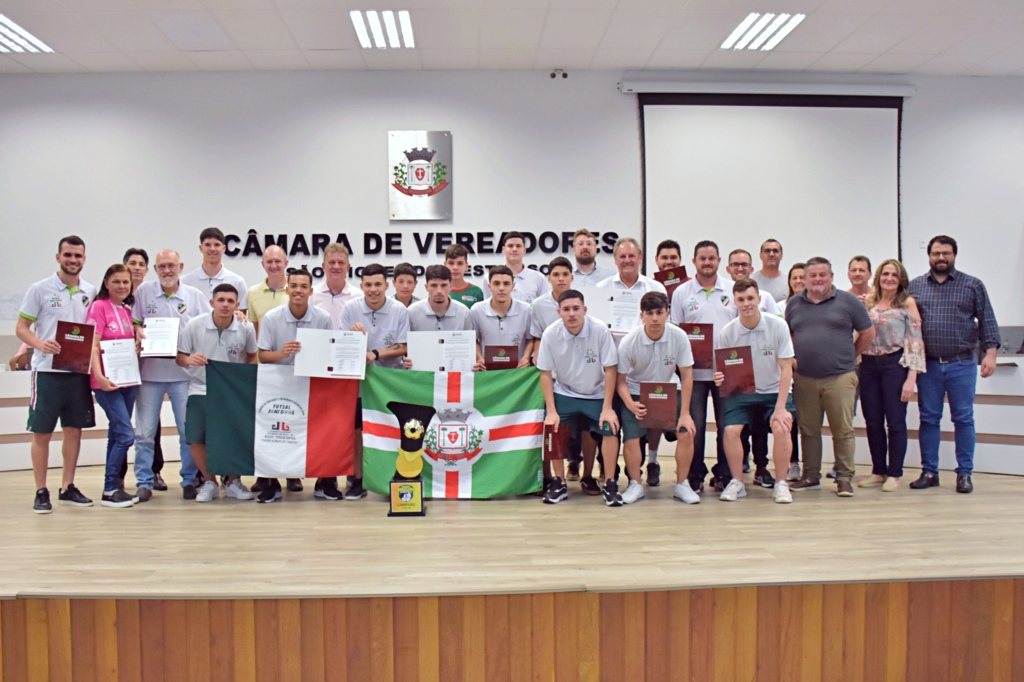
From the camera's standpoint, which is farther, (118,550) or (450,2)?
(450,2)

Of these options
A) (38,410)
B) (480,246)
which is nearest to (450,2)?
(480,246)

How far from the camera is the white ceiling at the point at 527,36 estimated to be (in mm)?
6109

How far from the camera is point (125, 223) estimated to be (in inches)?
293

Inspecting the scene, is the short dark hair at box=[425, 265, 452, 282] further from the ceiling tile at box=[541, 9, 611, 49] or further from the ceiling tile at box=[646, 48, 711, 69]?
the ceiling tile at box=[646, 48, 711, 69]

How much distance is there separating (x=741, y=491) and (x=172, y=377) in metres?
3.79

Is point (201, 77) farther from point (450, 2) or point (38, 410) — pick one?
point (38, 410)

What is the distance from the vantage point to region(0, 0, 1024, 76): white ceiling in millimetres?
6109

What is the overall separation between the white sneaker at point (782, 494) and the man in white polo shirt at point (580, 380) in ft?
3.25

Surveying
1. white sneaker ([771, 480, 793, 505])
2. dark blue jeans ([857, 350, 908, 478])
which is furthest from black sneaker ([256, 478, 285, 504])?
dark blue jeans ([857, 350, 908, 478])

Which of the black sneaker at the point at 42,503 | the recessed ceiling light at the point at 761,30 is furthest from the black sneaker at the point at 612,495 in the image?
the recessed ceiling light at the point at 761,30

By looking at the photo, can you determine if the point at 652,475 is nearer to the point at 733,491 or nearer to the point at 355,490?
the point at 733,491

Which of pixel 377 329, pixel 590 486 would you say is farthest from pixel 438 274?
pixel 590 486

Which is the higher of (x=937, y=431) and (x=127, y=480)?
(x=937, y=431)

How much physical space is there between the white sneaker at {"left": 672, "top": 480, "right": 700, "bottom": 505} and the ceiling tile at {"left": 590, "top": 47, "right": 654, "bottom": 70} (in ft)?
14.8
